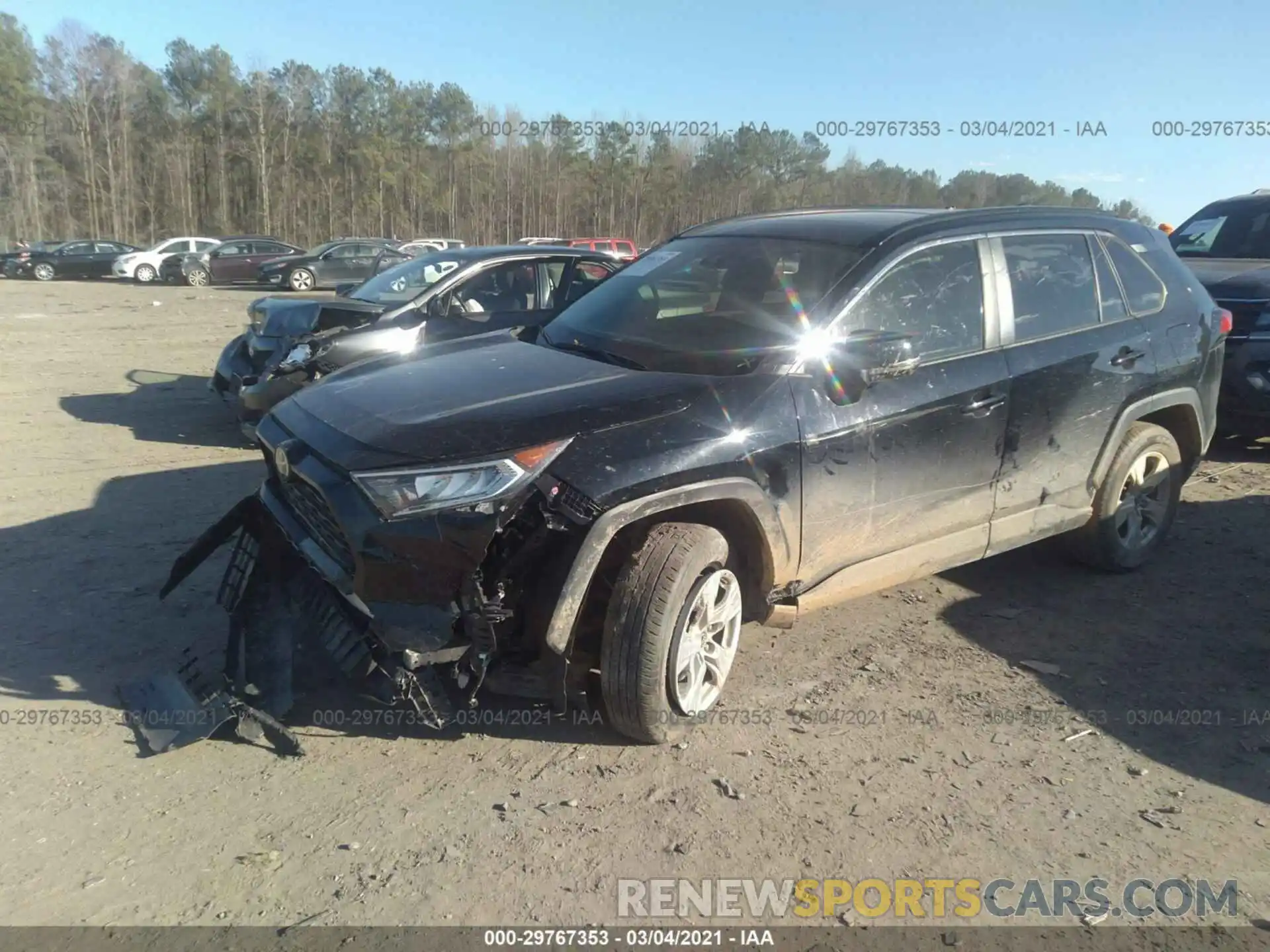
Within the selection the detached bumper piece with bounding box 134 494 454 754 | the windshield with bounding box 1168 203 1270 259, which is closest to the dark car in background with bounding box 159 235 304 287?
the windshield with bounding box 1168 203 1270 259

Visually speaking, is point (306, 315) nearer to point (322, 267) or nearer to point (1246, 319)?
point (1246, 319)

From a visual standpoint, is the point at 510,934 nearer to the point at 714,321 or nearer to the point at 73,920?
the point at 73,920

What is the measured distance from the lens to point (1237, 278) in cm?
769

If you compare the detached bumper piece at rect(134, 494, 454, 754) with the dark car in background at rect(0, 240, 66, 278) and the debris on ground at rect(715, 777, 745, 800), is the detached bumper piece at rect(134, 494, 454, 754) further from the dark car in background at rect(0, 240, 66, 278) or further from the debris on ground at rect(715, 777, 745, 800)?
the dark car in background at rect(0, 240, 66, 278)

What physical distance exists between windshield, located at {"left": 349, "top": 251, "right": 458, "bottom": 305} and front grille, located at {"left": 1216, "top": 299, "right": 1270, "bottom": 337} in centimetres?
649

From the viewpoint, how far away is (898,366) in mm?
3732

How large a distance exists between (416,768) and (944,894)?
1830 mm

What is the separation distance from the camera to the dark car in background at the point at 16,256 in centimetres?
3066

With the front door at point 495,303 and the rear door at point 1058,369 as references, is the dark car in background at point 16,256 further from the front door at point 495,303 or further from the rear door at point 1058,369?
the rear door at point 1058,369

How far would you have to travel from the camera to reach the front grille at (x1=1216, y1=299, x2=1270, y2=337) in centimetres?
735

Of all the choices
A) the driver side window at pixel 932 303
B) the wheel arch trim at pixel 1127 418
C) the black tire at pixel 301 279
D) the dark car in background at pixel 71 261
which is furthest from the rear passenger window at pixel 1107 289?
the dark car in background at pixel 71 261

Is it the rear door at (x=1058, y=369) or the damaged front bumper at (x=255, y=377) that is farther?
the damaged front bumper at (x=255, y=377)

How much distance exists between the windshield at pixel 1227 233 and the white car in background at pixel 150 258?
1162 inches

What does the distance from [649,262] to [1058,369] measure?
6.81 feet
